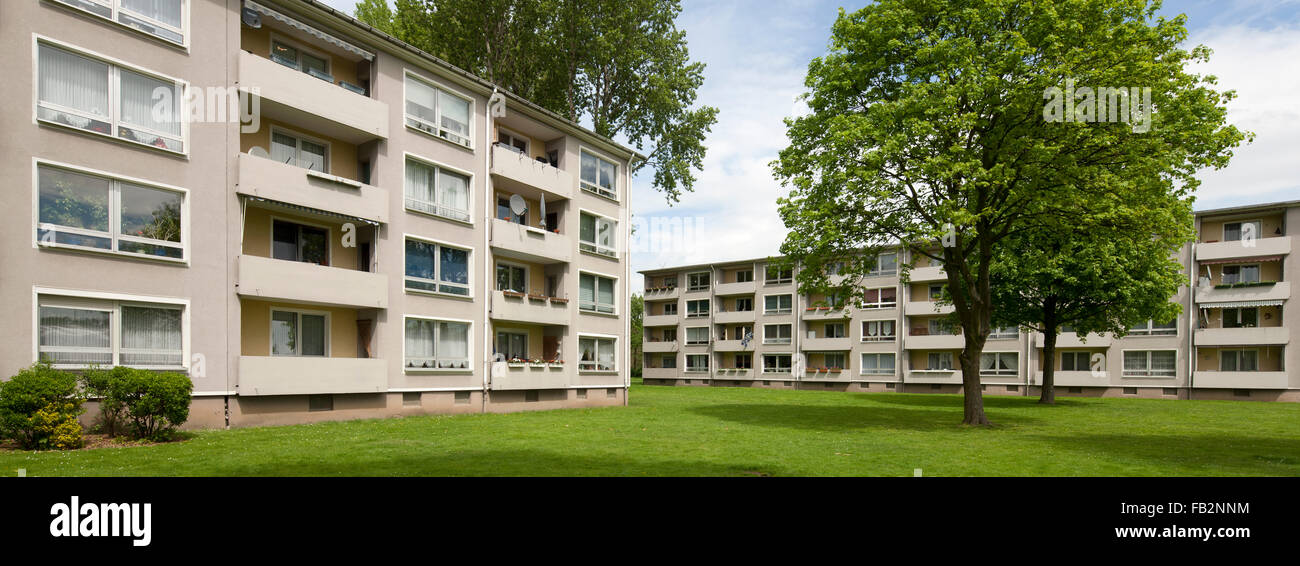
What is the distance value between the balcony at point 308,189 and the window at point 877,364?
154 feet

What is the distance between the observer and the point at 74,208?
15625 millimetres

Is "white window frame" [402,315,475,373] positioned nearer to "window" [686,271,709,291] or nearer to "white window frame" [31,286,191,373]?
"white window frame" [31,286,191,373]

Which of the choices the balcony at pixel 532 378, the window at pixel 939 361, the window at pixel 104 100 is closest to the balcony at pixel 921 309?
the window at pixel 939 361

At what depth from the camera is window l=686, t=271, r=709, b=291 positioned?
235 ft

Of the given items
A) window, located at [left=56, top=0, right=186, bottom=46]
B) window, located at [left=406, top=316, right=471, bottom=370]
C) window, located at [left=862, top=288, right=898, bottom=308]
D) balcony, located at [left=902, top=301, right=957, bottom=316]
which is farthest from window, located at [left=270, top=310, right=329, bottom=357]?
window, located at [left=862, top=288, right=898, bottom=308]

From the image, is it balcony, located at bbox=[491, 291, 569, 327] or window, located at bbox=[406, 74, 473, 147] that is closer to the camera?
window, located at bbox=[406, 74, 473, 147]

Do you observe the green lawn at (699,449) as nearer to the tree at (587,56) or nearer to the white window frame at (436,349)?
the white window frame at (436,349)

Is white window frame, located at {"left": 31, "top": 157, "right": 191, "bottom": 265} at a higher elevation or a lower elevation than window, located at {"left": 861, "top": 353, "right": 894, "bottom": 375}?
higher

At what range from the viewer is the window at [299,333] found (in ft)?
67.3

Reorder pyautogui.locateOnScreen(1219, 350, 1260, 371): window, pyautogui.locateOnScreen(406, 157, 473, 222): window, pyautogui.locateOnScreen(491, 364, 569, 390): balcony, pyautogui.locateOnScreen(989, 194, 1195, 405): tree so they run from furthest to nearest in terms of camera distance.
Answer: pyautogui.locateOnScreen(1219, 350, 1260, 371): window < pyautogui.locateOnScreen(989, 194, 1195, 405): tree < pyautogui.locateOnScreen(491, 364, 569, 390): balcony < pyautogui.locateOnScreen(406, 157, 473, 222): window

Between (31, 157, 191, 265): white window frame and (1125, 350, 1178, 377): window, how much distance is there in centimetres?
5508

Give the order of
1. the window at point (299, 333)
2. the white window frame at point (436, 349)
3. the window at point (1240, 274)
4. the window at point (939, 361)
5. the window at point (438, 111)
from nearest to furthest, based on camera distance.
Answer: the window at point (299, 333), the white window frame at point (436, 349), the window at point (438, 111), the window at point (1240, 274), the window at point (939, 361)

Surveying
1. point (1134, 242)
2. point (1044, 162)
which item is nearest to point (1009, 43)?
point (1044, 162)
